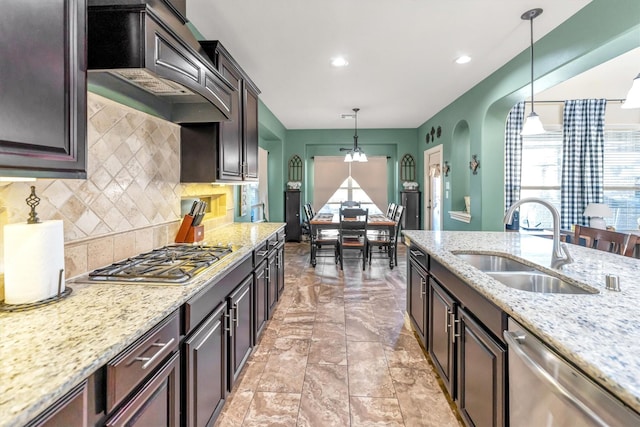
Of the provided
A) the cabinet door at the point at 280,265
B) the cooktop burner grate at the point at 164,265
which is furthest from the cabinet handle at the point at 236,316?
the cabinet door at the point at 280,265

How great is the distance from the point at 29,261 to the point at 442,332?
2043 millimetres

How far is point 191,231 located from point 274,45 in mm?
1972

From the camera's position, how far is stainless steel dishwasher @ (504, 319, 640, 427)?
2.43 feet

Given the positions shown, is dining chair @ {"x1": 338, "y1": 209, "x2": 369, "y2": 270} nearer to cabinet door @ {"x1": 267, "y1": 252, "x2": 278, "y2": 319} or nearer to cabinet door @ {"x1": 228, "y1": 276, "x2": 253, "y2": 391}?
cabinet door @ {"x1": 267, "y1": 252, "x2": 278, "y2": 319}

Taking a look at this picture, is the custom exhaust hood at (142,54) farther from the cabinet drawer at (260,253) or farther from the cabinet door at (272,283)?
the cabinet door at (272,283)

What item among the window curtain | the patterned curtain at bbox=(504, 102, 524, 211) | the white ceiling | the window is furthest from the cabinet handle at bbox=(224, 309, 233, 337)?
the window curtain

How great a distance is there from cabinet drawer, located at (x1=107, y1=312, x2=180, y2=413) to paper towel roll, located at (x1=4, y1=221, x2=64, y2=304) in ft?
1.49

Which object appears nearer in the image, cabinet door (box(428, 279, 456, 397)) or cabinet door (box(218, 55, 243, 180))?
cabinet door (box(428, 279, 456, 397))

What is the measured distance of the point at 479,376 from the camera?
1429 millimetres

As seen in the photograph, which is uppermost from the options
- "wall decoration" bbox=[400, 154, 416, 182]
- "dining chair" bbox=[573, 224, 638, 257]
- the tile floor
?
"wall decoration" bbox=[400, 154, 416, 182]

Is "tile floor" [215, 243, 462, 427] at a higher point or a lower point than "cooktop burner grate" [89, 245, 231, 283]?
lower

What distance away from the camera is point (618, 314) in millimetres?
1058

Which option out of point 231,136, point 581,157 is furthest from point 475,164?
point 231,136

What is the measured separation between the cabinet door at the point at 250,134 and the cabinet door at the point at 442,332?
2036 mm
